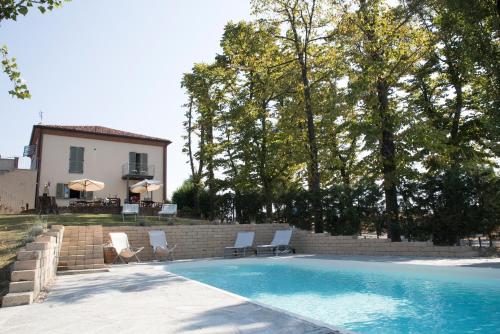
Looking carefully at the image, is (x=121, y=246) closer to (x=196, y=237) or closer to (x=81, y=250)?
(x=81, y=250)

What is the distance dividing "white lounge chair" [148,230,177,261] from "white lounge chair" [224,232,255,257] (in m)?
2.36

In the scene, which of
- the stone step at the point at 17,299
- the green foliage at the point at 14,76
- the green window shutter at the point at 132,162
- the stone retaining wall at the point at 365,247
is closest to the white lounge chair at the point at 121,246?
the stone retaining wall at the point at 365,247

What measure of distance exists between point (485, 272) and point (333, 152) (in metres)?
12.0

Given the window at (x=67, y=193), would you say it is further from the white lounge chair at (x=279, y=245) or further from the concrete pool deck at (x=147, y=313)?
the concrete pool deck at (x=147, y=313)


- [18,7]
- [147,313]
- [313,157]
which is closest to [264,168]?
[313,157]

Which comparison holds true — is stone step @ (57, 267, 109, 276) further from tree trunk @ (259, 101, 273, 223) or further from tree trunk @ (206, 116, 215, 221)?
tree trunk @ (206, 116, 215, 221)

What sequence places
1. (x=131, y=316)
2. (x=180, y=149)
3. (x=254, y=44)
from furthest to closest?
(x=180, y=149) → (x=254, y=44) → (x=131, y=316)

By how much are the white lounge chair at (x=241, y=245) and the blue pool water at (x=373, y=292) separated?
9.31 ft

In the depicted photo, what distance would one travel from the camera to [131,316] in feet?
15.7

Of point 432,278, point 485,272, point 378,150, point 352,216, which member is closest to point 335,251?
point 352,216

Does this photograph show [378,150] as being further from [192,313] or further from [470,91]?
[192,313]

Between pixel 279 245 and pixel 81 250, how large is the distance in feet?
22.2

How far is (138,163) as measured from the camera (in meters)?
30.0

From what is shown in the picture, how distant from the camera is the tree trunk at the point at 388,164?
12823 millimetres
